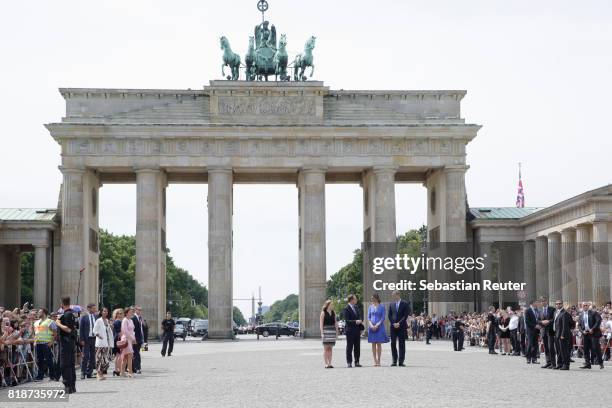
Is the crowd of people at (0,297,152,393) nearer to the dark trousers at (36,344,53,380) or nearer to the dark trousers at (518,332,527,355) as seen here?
the dark trousers at (36,344,53,380)

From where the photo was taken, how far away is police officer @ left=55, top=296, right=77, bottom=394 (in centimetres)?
2633

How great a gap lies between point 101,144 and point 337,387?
2092 inches

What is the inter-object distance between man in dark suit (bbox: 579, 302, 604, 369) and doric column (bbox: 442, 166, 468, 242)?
1630 inches

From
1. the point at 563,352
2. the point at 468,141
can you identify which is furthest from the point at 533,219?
the point at 563,352

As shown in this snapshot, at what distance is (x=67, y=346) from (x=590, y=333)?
17.2 m

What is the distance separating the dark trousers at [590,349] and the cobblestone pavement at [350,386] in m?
0.54

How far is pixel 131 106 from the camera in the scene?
7706 centimetres

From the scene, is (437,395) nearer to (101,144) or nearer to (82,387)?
(82,387)

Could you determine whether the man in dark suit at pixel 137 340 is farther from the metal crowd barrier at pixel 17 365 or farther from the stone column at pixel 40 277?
the stone column at pixel 40 277

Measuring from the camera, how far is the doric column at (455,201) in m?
77.4

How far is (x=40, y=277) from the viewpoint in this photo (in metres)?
77.8

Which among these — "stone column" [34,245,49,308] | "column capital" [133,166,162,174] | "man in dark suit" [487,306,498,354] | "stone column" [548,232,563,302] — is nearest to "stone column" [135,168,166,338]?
"column capital" [133,166,162,174]

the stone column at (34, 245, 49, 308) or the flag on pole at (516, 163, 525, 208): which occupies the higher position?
the flag on pole at (516, 163, 525, 208)

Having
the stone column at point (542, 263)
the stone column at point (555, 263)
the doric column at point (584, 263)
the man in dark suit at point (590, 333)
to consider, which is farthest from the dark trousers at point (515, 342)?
the stone column at point (542, 263)
